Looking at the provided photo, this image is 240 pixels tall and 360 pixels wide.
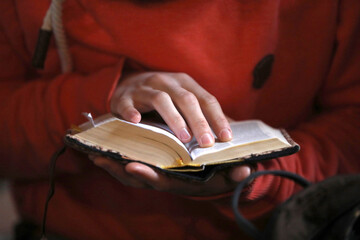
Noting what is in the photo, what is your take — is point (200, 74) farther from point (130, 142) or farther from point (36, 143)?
point (36, 143)

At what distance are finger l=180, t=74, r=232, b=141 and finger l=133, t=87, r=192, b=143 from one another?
3cm

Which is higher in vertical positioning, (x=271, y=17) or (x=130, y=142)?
(x=271, y=17)

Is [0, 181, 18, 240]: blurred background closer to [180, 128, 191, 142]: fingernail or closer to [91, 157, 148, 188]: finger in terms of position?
[91, 157, 148, 188]: finger

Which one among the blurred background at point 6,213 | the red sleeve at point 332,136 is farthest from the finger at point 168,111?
the blurred background at point 6,213

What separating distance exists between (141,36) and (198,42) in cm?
8

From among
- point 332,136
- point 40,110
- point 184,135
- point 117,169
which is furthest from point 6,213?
point 332,136

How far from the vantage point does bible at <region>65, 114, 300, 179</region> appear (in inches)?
11.5

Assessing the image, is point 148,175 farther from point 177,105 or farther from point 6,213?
point 6,213

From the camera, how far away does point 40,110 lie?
0.45 meters

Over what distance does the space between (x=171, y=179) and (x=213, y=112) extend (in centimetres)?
9

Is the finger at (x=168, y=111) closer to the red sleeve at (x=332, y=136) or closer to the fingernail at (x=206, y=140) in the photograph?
the fingernail at (x=206, y=140)

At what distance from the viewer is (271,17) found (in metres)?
0.41

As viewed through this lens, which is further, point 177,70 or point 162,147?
point 177,70

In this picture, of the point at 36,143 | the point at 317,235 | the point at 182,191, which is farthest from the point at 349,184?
the point at 36,143
